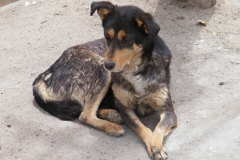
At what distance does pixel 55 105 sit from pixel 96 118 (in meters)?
0.54

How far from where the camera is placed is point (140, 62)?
5.18m

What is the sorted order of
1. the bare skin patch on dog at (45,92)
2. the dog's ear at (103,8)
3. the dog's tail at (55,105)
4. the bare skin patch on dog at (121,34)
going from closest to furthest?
1. the bare skin patch on dog at (121,34)
2. the dog's ear at (103,8)
3. the dog's tail at (55,105)
4. the bare skin patch on dog at (45,92)

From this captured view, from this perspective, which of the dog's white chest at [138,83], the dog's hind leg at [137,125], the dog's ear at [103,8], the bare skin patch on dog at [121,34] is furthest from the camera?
the dog's white chest at [138,83]

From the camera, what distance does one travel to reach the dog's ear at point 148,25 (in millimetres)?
4780

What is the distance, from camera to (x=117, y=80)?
546 centimetres

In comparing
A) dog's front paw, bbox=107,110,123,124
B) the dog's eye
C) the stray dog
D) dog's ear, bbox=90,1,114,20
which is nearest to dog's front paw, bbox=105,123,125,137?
the stray dog

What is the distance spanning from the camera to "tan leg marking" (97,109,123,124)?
5535mm

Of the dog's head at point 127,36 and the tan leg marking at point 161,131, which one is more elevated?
the dog's head at point 127,36

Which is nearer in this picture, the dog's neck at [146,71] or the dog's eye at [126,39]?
the dog's eye at [126,39]

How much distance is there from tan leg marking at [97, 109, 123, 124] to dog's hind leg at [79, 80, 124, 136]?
4.6 inches

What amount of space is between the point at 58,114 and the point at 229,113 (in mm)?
2069

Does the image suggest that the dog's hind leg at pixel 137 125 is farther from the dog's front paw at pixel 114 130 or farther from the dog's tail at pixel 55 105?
the dog's tail at pixel 55 105

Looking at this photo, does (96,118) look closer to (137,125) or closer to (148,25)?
(137,125)

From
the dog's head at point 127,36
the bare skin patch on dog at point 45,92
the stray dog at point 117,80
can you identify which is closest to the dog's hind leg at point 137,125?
the stray dog at point 117,80
